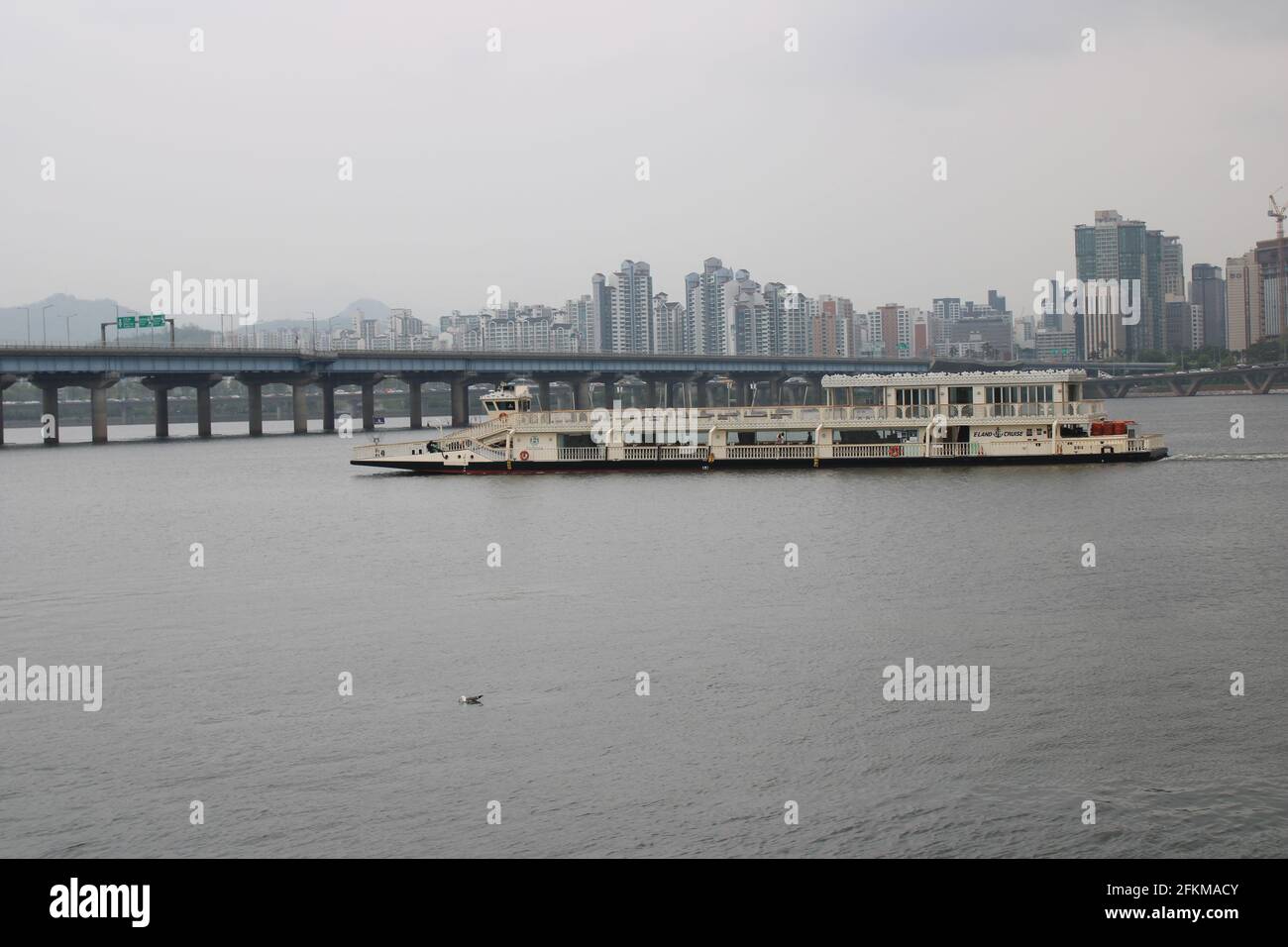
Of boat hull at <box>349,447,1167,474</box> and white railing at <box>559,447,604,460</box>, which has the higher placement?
white railing at <box>559,447,604,460</box>

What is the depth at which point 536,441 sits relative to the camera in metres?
94.5

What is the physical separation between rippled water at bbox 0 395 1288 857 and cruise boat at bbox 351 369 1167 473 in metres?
21.3

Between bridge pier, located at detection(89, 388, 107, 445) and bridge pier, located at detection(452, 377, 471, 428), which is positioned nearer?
bridge pier, located at detection(89, 388, 107, 445)

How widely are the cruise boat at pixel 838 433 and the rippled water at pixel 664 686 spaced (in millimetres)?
21302

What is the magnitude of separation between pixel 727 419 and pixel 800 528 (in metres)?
36.5

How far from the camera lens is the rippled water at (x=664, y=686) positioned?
2244cm

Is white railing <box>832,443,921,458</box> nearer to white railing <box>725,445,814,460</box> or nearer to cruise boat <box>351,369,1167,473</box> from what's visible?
cruise boat <box>351,369,1167,473</box>

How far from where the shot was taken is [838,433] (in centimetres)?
9006

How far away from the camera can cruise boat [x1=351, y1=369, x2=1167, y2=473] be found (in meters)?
85.2

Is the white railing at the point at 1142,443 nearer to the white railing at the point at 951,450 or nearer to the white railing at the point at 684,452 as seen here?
the white railing at the point at 951,450

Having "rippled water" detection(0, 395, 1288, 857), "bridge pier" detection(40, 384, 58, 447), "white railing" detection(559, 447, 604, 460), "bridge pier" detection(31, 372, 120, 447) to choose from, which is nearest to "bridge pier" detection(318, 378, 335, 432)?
"bridge pier" detection(31, 372, 120, 447)

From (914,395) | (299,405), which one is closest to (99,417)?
(299,405)

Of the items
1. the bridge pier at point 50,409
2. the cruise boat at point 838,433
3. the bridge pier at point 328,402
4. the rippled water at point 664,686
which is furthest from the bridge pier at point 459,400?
the rippled water at point 664,686
